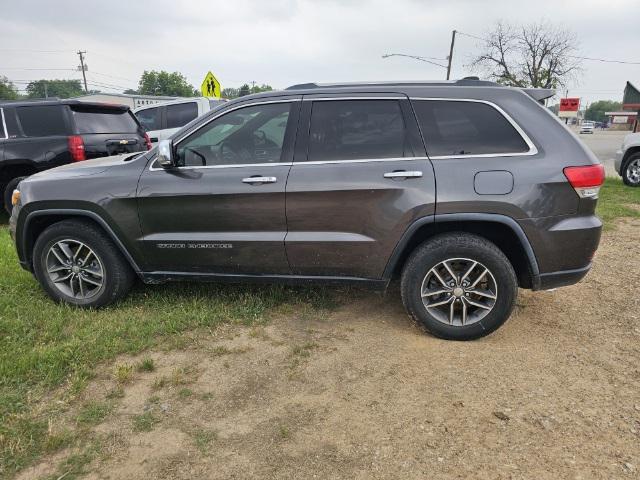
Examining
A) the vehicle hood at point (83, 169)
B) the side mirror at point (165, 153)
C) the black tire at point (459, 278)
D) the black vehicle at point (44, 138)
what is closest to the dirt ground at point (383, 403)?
the black tire at point (459, 278)

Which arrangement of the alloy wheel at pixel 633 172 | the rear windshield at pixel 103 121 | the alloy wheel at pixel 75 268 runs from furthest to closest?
the alloy wheel at pixel 633 172
the rear windshield at pixel 103 121
the alloy wheel at pixel 75 268

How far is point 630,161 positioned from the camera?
10250 mm

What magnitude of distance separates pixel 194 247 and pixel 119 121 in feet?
16.1

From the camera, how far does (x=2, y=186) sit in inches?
274

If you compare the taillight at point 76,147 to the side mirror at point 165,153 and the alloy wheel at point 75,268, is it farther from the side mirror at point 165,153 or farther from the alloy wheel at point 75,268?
the side mirror at point 165,153

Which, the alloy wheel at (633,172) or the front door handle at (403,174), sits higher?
the front door handle at (403,174)

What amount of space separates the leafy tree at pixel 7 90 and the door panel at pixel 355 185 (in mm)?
72492

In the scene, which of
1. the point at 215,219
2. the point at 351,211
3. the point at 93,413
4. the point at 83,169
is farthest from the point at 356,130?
the point at 93,413

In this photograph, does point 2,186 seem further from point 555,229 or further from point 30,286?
point 555,229

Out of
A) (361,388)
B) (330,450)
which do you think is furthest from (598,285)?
(330,450)

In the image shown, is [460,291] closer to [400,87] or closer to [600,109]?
[400,87]

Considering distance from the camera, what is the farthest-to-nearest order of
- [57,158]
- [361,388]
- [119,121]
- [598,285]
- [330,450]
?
1. [119,121]
2. [57,158]
3. [598,285]
4. [361,388]
5. [330,450]

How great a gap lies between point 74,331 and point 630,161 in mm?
11026

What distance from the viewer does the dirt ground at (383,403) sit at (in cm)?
228
